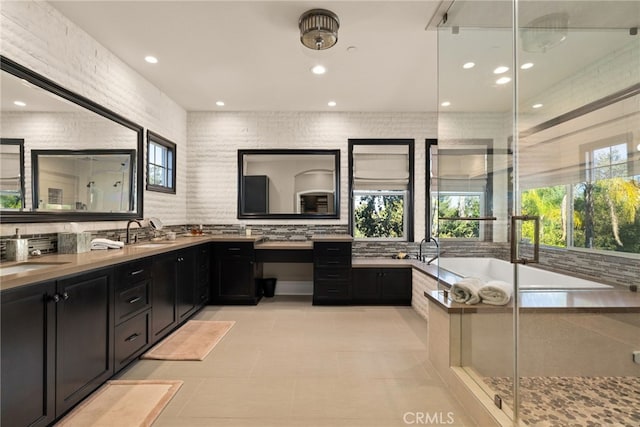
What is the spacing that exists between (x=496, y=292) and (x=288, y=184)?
3530 mm

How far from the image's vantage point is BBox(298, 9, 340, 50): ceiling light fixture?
2.56 metres

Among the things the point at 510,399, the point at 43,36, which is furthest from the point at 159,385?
the point at 43,36

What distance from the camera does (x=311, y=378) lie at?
2.44 m

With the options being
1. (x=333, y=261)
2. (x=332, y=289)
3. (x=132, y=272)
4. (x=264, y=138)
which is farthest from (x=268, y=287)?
(x=132, y=272)

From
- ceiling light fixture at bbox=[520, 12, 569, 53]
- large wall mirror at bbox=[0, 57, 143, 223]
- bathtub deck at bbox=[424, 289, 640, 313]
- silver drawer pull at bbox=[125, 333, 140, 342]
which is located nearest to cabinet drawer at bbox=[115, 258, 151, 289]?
silver drawer pull at bbox=[125, 333, 140, 342]

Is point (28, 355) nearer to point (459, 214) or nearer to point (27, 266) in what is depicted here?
point (27, 266)

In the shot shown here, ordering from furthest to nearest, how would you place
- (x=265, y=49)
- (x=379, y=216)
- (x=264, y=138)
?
(x=379, y=216) < (x=264, y=138) < (x=265, y=49)

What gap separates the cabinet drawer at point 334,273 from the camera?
4.44m

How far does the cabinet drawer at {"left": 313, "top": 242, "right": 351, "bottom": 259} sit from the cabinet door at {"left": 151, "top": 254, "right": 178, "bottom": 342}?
1.90 metres

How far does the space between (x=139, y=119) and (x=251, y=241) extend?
2027 millimetres

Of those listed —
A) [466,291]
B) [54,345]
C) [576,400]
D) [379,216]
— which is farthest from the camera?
[379,216]

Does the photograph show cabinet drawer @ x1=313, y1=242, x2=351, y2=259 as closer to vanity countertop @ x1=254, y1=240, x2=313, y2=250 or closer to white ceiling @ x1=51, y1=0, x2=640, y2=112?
vanity countertop @ x1=254, y1=240, x2=313, y2=250

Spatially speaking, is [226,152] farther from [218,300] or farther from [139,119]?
[218,300]

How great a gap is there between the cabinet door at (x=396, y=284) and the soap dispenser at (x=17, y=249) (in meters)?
3.77
